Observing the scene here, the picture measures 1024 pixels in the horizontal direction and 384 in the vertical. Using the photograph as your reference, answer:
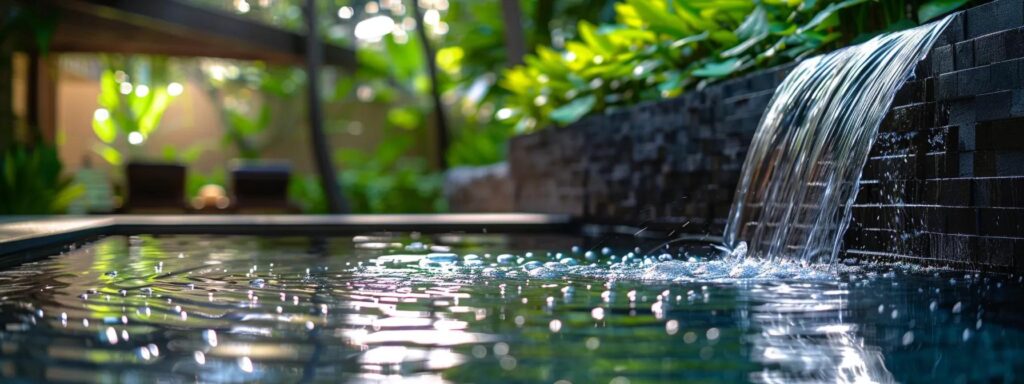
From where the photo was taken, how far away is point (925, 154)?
4.45m

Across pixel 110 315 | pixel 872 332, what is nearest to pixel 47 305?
pixel 110 315

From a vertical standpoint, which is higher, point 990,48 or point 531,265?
point 990,48

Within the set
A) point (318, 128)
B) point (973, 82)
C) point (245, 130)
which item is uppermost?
point (245, 130)

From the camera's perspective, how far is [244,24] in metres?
13.7

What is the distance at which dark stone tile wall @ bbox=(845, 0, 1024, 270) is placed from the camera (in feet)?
12.7

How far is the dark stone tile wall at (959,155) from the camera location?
387cm

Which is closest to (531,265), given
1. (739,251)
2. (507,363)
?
(739,251)

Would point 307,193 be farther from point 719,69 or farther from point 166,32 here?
point 719,69

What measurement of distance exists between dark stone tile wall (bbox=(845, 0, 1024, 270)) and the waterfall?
0.13 meters

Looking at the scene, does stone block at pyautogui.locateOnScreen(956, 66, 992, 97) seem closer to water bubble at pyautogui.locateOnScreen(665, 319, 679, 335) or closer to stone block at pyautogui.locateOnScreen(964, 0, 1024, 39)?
stone block at pyautogui.locateOnScreen(964, 0, 1024, 39)

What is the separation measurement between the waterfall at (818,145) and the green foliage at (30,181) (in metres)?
8.62

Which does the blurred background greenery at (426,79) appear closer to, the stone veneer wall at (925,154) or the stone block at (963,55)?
the stone veneer wall at (925,154)

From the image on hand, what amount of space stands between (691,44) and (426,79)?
45.0 feet

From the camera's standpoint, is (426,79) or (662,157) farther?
(426,79)
